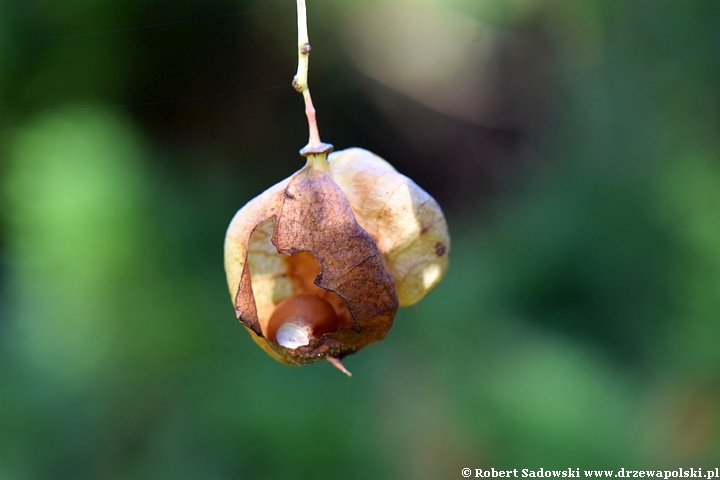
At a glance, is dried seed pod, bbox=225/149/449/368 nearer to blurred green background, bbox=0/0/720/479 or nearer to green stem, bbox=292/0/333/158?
green stem, bbox=292/0/333/158

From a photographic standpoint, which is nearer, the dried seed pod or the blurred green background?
the dried seed pod

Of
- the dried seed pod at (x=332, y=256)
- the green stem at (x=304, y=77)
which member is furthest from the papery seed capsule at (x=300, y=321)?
the green stem at (x=304, y=77)

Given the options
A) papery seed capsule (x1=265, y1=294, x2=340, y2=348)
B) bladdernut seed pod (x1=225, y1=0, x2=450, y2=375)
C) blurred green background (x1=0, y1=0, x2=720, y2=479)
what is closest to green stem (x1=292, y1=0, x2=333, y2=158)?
bladdernut seed pod (x1=225, y1=0, x2=450, y2=375)

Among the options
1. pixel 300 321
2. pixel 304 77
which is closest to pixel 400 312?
pixel 300 321

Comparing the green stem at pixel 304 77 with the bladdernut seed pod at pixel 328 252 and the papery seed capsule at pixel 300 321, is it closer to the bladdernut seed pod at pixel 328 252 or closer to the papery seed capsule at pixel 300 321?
the bladdernut seed pod at pixel 328 252

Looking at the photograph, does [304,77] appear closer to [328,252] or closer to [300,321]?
[328,252]

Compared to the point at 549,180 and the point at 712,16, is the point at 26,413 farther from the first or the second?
the point at 712,16

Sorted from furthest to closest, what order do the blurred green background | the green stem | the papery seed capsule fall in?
the blurred green background → the papery seed capsule → the green stem
